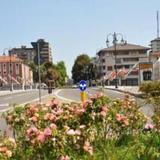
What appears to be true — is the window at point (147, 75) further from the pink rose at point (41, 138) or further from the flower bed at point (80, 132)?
the pink rose at point (41, 138)

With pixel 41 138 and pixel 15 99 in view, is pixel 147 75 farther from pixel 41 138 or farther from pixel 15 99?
pixel 41 138

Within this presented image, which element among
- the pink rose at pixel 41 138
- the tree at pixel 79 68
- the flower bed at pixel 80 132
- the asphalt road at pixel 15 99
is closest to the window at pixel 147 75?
the asphalt road at pixel 15 99

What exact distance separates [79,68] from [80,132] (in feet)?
576

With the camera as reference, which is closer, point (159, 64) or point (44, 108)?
point (44, 108)

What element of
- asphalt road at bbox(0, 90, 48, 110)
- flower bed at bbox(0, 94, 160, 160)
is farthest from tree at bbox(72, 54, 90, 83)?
flower bed at bbox(0, 94, 160, 160)

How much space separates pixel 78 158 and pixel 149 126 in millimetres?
3728

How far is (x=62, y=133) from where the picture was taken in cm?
625

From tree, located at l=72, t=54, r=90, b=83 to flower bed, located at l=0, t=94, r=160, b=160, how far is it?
167 metres

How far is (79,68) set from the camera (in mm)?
182250

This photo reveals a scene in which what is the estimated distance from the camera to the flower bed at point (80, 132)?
20.5ft

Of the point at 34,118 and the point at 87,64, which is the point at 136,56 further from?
the point at 34,118

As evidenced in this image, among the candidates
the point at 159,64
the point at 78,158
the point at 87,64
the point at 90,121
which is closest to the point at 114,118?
the point at 90,121

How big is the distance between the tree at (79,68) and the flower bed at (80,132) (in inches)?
6591

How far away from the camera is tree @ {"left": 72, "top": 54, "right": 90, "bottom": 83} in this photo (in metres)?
180
